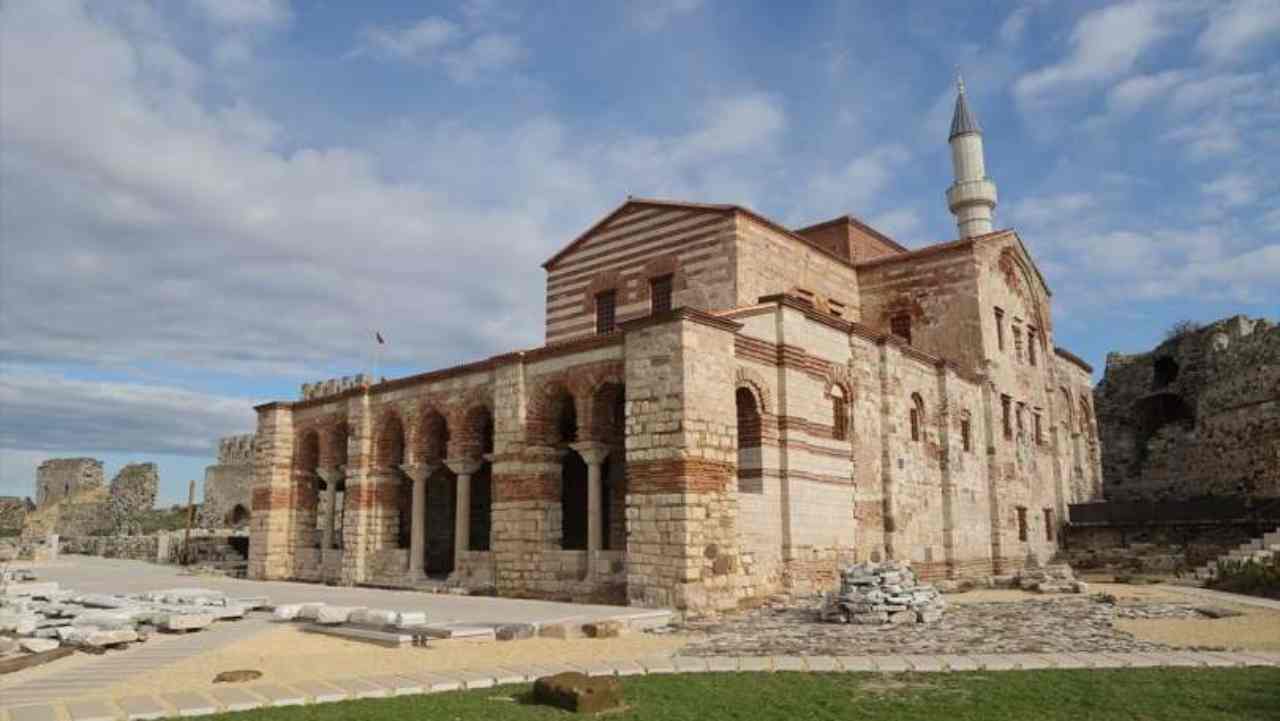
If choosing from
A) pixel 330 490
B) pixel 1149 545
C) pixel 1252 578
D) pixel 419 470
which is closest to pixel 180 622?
pixel 419 470

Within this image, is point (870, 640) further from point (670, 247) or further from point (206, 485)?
point (206, 485)

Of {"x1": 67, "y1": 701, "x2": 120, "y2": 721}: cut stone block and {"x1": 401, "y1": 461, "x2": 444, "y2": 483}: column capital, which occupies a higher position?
{"x1": 401, "y1": 461, "x2": 444, "y2": 483}: column capital

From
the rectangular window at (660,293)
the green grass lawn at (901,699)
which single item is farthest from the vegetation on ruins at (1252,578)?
the rectangular window at (660,293)

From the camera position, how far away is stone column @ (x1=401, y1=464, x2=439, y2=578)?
22216 millimetres

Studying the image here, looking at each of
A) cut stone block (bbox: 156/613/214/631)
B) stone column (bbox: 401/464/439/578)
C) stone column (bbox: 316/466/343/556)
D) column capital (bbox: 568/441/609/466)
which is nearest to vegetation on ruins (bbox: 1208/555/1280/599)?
column capital (bbox: 568/441/609/466)

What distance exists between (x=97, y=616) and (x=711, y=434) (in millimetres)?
9939

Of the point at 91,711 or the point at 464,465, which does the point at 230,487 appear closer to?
the point at 464,465

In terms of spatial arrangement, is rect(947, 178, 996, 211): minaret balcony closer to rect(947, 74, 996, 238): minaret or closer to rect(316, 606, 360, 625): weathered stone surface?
rect(947, 74, 996, 238): minaret

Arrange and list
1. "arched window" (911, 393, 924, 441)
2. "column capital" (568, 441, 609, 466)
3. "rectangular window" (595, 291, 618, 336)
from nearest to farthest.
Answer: "column capital" (568, 441, 609, 466) → "arched window" (911, 393, 924, 441) → "rectangular window" (595, 291, 618, 336)

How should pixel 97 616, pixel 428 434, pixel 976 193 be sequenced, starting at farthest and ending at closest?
pixel 976 193 → pixel 428 434 → pixel 97 616

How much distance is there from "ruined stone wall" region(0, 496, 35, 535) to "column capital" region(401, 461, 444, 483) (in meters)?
39.6

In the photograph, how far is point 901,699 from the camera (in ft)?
24.7

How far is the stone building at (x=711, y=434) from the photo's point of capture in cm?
1595

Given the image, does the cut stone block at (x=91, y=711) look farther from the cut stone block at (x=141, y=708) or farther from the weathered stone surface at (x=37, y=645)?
the weathered stone surface at (x=37, y=645)
